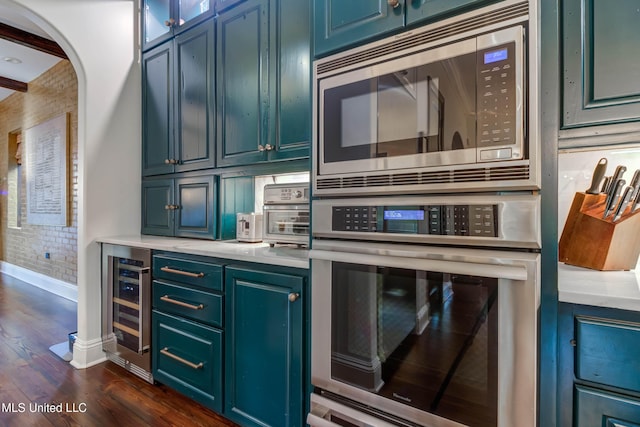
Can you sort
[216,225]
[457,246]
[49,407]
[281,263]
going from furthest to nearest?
[216,225] < [49,407] < [281,263] < [457,246]

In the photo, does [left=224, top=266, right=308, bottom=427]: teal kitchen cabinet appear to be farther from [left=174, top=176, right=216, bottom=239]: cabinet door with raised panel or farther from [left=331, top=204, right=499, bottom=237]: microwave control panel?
[left=174, top=176, right=216, bottom=239]: cabinet door with raised panel

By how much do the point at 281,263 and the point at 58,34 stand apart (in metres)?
2.39

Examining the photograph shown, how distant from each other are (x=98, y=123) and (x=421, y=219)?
258cm

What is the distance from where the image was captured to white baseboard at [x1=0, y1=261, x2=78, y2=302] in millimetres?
4017

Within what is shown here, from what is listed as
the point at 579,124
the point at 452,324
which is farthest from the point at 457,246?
the point at 579,124

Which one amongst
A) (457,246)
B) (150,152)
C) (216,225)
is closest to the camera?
(457,246)

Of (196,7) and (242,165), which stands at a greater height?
(196,7)

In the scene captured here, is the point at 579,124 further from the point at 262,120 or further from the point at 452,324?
the point at 262,120

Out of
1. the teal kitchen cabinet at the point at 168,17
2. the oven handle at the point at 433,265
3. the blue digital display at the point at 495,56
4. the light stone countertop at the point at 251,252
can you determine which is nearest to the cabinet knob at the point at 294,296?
the light stone countertop at the point at 251,252

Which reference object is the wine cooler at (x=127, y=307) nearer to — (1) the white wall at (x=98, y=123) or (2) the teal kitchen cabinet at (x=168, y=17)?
(1) the white wall at (x=98, y=123)

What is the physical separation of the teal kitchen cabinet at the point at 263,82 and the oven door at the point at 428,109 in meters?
0.59

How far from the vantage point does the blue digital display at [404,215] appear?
3.46ft

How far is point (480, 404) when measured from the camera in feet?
3.13

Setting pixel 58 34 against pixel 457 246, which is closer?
pixel 457 246
